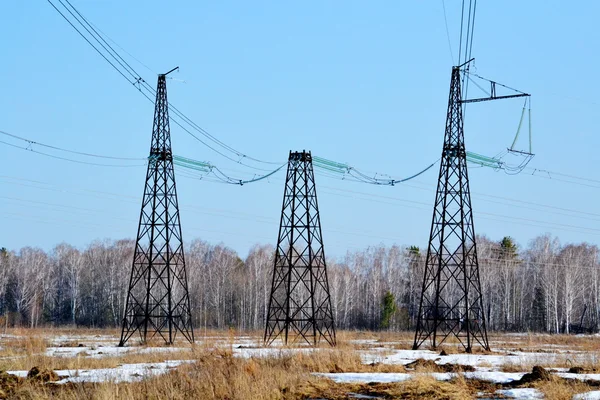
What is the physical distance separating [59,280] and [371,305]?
37771mm

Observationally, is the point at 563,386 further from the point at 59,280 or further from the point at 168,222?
the point at 59,280

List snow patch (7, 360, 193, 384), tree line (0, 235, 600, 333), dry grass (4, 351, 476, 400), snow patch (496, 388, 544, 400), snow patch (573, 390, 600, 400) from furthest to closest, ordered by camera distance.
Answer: tree line (0, 235, 600, 333) → snow patch (7, 360, 193, 384) → snow patch (496, 388, 544, 400) → snow patch (573, 390, 600, 400) → dry grass (4, 351, 476, 400)

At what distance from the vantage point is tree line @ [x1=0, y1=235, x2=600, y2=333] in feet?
280

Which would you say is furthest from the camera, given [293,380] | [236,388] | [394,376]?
[394,376]

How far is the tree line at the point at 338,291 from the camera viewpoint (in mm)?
85250

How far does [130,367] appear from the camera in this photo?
75.4 ft

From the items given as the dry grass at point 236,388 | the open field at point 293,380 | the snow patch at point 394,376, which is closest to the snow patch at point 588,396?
the open field at point 293,380

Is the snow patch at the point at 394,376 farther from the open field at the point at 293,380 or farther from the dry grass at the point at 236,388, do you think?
the dry grass at the point at 236,388

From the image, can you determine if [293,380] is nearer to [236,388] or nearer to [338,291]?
[236,388]

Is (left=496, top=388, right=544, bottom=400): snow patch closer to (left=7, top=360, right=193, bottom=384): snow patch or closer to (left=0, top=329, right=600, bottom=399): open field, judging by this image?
(left=0, top=329, right=600, bottom=399): open field

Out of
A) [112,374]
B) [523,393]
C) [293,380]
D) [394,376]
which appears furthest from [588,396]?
[112,374]

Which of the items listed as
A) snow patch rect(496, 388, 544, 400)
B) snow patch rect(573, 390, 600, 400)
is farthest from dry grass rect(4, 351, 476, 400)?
snow patch rect(573, 390, 600, 400)

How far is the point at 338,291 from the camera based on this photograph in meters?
91.6

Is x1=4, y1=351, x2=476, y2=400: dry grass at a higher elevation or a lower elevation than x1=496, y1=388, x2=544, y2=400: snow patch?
higher
